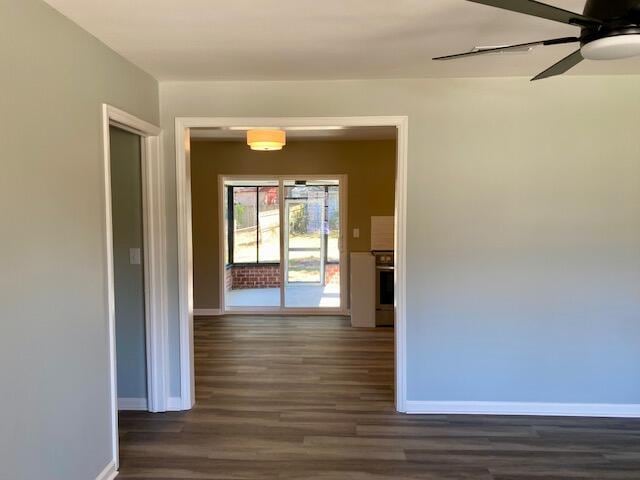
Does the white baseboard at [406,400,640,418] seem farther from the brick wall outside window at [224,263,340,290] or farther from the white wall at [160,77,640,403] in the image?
the brick wall outside window at [224,263,340,290]

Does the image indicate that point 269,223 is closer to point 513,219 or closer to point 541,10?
point 513,219

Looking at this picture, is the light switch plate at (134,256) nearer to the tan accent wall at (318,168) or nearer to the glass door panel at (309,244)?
the tan accent wall at (318,168)

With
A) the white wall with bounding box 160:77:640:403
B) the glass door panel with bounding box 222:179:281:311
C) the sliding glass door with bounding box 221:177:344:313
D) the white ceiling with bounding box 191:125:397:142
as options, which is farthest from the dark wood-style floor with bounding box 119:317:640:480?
the white ceiling with bounding box 191:125:397:142

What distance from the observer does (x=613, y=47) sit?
1.61 meters

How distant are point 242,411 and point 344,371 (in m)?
1.21

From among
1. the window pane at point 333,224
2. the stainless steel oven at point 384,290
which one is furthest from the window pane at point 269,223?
the stainless steel oven at point 384,290

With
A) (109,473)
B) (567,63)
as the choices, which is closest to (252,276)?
(109,473)

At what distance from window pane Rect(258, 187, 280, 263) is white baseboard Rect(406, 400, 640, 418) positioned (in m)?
4.08

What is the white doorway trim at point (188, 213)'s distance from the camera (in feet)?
11.5

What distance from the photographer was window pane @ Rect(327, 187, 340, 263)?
7.13 metres

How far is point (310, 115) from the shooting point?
11.5ft

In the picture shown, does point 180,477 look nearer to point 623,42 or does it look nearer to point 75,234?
point 75,234

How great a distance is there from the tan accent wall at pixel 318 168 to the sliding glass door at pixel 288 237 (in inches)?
6.4

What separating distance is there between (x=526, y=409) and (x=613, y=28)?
9.31 feet
